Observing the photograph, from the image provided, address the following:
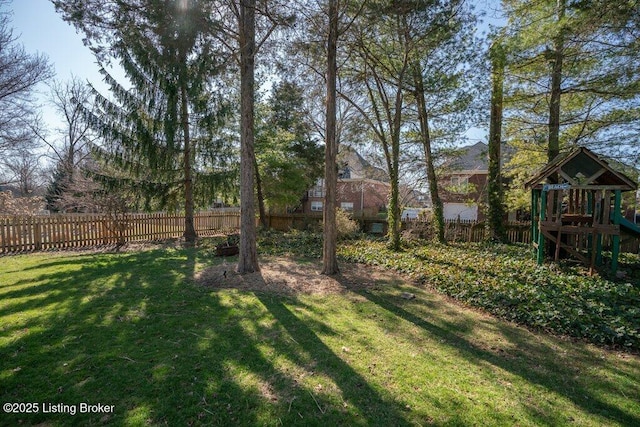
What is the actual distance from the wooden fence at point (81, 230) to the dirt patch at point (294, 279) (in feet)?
22.4

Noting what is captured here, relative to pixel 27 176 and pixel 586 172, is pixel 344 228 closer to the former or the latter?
pixel 586 172

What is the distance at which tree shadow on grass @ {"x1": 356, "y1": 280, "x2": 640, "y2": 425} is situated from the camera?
2.98 meters

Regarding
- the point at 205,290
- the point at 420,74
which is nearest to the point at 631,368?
the point at 205,290

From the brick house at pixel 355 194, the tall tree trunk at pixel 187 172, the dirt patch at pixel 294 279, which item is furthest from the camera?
the brick house at pixel 355 194

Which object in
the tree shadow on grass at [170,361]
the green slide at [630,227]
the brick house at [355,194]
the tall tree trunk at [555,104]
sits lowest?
the tree shadow on grass at [170,361]

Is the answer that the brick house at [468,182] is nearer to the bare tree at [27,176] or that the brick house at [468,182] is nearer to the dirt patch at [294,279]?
the dirt patch at [294,279]

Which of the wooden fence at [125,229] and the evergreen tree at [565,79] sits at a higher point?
the evergreen tree at [565,79]

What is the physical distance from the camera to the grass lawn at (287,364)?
2.77m

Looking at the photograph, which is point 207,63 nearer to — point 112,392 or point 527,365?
point 112,392

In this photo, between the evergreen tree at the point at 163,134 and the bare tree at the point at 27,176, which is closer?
the evergreen tree at the point at 163,134

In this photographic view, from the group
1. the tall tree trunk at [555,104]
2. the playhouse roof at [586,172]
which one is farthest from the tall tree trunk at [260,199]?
the playhouse roof at [586,172]

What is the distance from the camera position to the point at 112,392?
9.43 ft

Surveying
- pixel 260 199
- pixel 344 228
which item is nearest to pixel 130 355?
pixel 344 228

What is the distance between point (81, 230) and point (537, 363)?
14.2m
